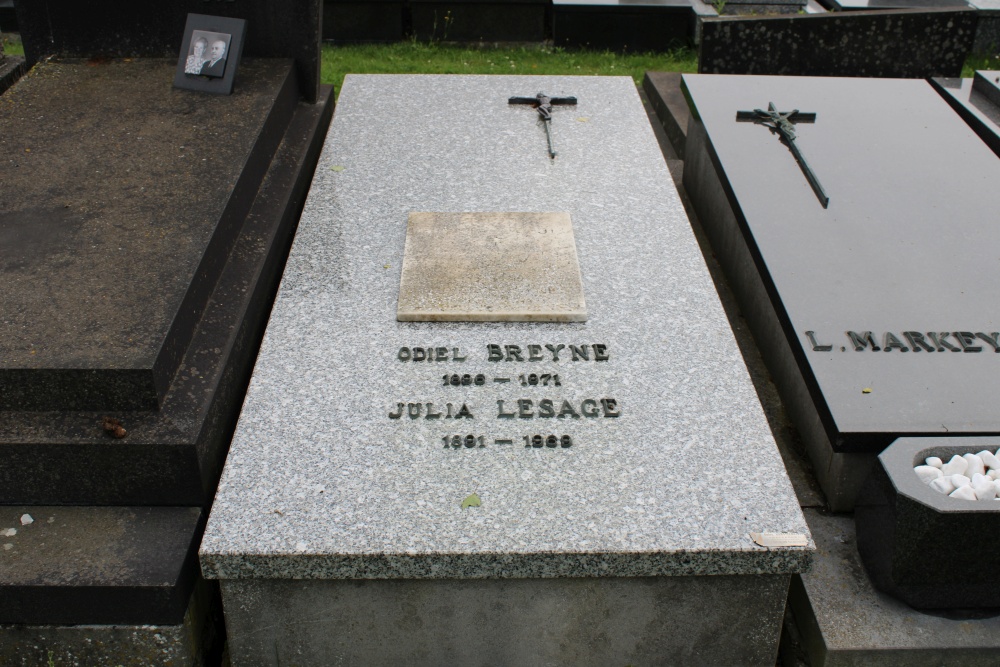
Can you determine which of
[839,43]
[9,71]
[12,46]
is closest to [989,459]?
[839,43]

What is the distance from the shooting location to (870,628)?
7.98ft

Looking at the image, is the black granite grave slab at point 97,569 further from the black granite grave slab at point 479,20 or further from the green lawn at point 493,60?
the black granite grave slab at point 479,20

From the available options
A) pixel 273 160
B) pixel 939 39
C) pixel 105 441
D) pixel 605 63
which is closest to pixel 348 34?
pixel 605 63

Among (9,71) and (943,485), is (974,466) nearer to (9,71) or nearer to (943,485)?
(943,485)

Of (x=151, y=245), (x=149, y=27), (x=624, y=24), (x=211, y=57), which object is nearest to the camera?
(x=151, y=245)

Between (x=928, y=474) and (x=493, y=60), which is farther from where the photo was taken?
(x=493, y=60)

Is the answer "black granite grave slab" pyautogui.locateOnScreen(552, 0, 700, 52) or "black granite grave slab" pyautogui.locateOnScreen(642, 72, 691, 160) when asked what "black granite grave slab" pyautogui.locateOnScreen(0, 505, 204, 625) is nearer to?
"black granite grave slab" pyautogui.locateOnScreen(642, 72, 691, 160)

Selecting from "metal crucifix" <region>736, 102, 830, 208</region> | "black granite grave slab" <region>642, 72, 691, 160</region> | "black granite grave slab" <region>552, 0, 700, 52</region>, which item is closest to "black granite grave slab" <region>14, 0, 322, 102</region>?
"black granite grave slab" <region>642, 72, 691, 160</region>

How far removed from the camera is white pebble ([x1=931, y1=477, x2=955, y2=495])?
2.41 metres

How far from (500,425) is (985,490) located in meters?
1.30

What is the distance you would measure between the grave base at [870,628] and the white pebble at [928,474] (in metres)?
0.33

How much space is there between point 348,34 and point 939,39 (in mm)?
4586

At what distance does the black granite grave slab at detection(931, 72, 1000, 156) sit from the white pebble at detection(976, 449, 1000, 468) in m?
2.43

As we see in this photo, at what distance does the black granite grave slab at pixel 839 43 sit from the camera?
553 centimetres
